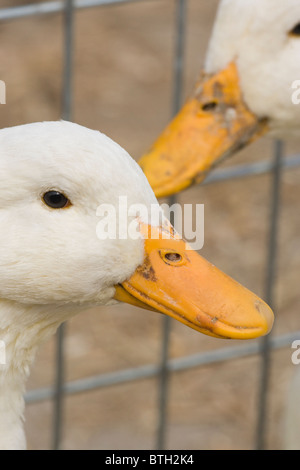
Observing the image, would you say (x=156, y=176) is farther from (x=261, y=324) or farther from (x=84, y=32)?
(x=84, y=32)

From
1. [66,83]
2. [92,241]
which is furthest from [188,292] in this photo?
[66,83]

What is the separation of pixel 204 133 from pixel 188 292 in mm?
503

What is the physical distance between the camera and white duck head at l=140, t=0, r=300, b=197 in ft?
5.49

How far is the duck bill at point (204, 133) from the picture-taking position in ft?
5.45

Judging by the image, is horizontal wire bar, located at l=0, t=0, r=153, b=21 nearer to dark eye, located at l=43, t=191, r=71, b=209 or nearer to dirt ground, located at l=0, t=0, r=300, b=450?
dark eye, located at l=43, t=191, r=71, b=209

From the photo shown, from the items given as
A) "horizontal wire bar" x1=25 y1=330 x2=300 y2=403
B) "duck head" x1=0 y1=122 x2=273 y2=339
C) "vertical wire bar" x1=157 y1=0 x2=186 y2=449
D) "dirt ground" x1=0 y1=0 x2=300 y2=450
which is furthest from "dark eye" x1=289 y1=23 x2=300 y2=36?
"dirt ground" x1=0 y1=0 x2=300 y2=450

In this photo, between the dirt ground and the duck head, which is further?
the dirt ground

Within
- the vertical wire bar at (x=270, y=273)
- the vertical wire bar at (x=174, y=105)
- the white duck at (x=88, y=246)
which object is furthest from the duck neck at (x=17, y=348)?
the vertical wire bar at (x=270, y=273)

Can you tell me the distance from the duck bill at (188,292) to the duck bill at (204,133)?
1.31 feet

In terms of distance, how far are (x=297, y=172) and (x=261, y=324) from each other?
2.45 m

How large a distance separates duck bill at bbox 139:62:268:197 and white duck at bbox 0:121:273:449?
15.7 inches

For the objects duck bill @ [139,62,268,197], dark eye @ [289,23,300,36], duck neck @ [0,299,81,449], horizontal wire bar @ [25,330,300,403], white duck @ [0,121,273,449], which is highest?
dark eye @ [289,23,300,36]

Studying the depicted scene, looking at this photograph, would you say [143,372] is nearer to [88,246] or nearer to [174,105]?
[174,105]
